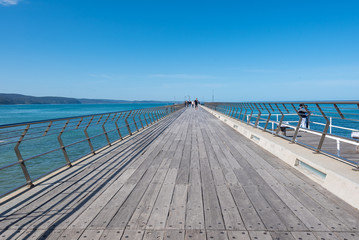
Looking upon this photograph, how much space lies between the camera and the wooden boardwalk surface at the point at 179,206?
2344 mm

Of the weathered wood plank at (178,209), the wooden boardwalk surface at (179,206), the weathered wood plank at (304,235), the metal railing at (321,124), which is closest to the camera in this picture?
the weathered wood plank at (304,235)

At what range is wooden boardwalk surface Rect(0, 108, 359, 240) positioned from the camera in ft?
7.69

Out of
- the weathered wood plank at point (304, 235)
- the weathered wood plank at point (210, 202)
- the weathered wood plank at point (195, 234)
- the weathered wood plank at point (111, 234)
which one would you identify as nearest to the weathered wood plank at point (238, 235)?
the weathered wood plank at point (210, 202)

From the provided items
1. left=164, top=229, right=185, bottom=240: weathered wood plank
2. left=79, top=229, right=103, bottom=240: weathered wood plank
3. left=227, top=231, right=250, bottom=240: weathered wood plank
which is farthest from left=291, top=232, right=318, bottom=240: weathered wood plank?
left=79, top=229, right=103, bottom=240: weathered wood plank

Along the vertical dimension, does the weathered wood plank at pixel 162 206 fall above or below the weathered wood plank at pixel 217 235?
below

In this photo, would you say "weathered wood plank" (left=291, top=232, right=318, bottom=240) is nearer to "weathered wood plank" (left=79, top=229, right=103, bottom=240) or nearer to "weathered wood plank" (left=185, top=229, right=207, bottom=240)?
"weathered wood plank" (left=185, top=229, right=207, bottom=240)

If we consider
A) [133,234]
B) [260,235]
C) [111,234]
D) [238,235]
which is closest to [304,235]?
[260,235]

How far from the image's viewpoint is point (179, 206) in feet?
9.54

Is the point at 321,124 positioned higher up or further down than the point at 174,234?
higher up

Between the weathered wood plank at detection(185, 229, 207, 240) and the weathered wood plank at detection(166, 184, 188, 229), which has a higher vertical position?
the weathered wood plank at detection(185, 229, 207, 240)

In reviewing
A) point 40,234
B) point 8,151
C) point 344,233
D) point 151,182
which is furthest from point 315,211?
point 8,151

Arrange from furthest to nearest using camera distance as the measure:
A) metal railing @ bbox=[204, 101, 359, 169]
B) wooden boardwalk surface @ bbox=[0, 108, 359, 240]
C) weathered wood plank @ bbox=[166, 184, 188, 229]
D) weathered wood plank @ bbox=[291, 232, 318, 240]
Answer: metal railing @ bbox=[204, 101, 359, 169] < weathered wood plank @ bbox=[166, 184, 188, 229] < wooden boardwalk surface @ bbox=[0, 108, 359, 240] < weathered wood plank @ bbox=[291, 232, 318, 240]

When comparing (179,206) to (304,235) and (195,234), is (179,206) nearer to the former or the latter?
(195,234)

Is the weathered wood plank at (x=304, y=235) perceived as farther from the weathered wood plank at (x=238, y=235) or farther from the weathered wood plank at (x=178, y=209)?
the weathered wood plank at (x=178, y=209)
